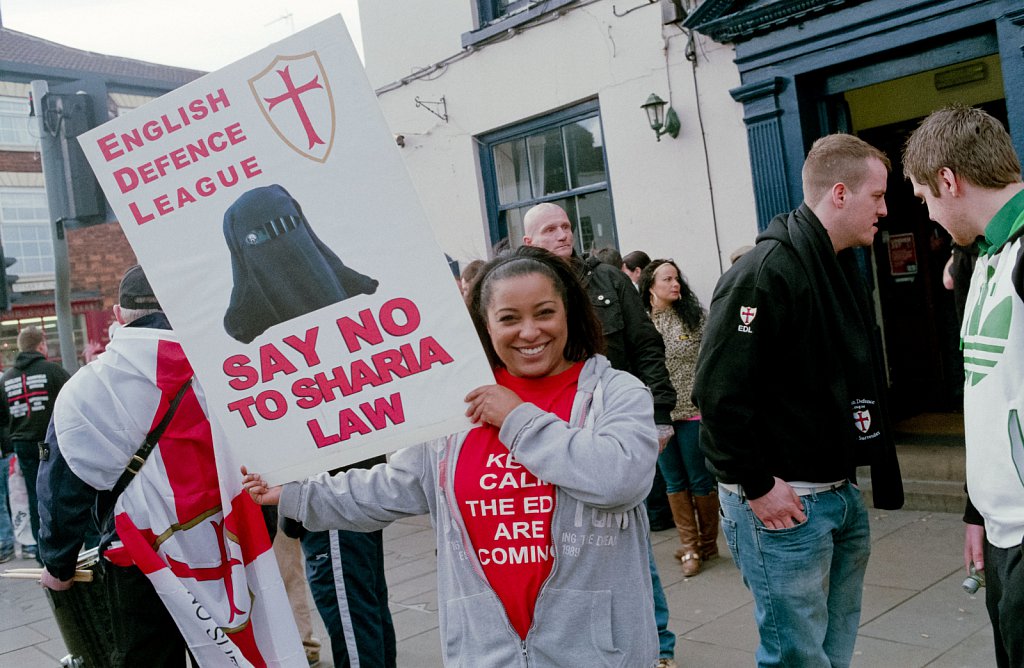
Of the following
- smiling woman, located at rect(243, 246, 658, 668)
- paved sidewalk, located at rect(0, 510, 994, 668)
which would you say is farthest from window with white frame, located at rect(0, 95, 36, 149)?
smiling woman, located at rect(243, 246, 658, 668)

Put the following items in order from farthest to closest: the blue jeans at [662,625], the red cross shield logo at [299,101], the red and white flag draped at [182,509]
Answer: the blue jeans at [662,625] < the red and white flag draped at [182,509] < the red cross shield logo at [299,101]

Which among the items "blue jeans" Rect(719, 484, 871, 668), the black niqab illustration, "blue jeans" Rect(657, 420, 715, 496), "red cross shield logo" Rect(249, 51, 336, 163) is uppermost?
"red cross shield logo" Rect(249, 51, 336, 163)

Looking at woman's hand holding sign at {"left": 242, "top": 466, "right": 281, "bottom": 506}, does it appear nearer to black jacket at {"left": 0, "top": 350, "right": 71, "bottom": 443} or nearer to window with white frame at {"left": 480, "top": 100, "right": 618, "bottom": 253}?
window with white frame at {"left": 480, "top": 100, "right": 618, "bottom": 253}

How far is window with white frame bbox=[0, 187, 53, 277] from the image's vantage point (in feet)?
83.5

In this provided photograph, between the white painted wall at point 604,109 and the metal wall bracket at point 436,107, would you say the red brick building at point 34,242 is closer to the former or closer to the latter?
the white painted wall at point 604,109

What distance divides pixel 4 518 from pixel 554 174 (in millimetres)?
6380

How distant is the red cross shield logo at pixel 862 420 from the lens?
279 cm

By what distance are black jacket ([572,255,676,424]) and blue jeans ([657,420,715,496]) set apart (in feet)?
3.39

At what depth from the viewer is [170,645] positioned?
3.24 m

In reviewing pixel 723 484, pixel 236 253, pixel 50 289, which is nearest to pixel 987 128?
pixel 723 484

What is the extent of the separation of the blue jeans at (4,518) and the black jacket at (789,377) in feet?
28.2

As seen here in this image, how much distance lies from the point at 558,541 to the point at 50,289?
90.0ft

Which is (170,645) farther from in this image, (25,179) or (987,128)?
(25,179)

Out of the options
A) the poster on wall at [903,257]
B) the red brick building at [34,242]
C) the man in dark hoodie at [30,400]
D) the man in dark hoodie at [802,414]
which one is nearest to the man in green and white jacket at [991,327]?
the man in dark hoodie at [802,414]
